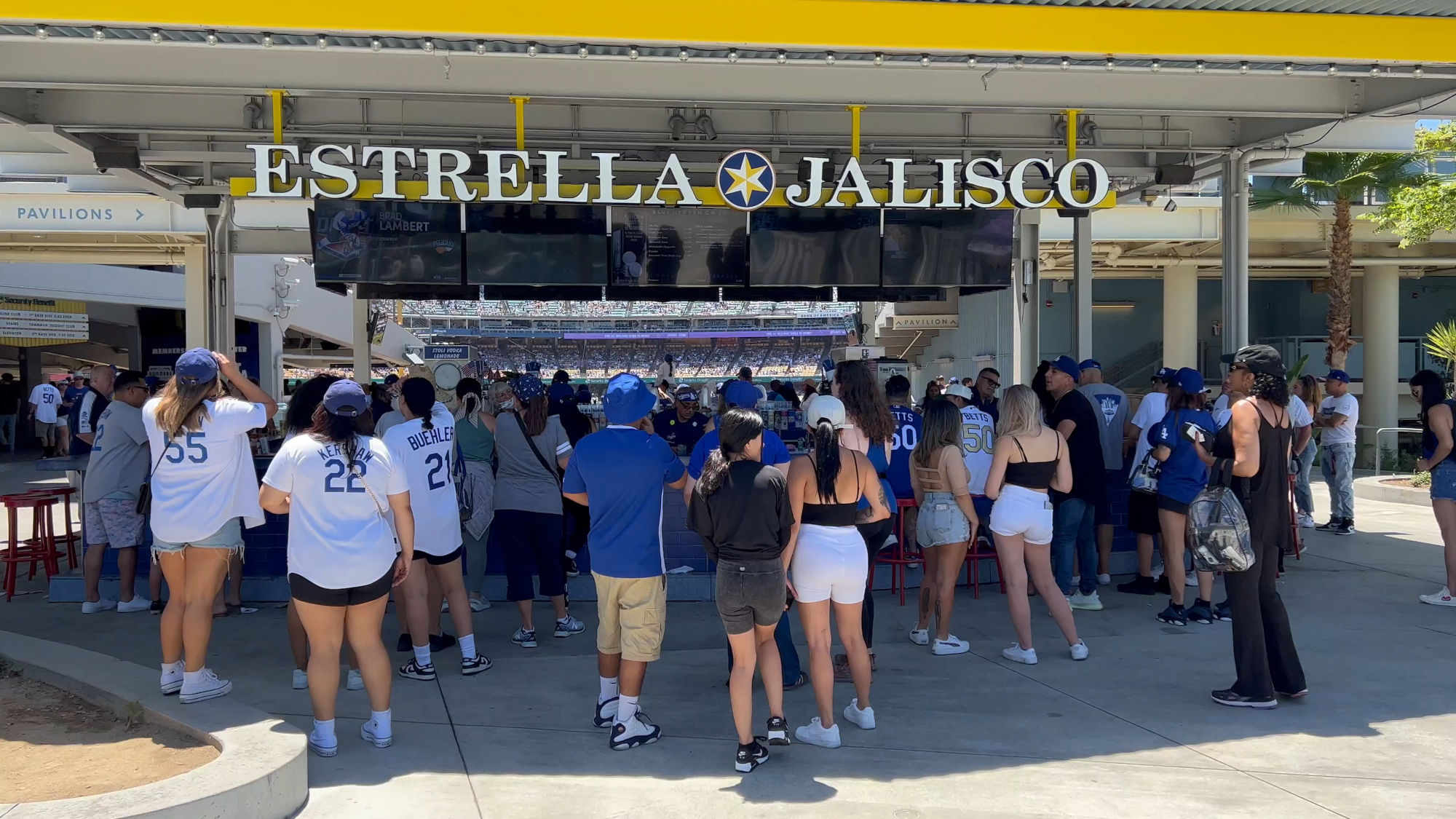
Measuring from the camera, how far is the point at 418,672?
613 centimetres

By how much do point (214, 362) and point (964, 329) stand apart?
16411 mm

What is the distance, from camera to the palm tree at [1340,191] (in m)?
17.3

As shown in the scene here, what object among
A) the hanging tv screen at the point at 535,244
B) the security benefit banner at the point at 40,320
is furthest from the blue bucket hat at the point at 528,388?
the security benefit banner at the point at 40,320

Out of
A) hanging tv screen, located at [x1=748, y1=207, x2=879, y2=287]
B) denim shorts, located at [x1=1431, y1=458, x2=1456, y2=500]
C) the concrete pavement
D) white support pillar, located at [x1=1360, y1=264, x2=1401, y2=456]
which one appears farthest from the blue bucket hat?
white support pillar, located at [x1=1360, y1=264, x2=1401, y2=456]

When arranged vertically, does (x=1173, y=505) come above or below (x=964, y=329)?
below

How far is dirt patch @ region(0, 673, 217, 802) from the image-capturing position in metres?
4.34

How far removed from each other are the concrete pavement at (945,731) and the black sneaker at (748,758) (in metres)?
0.04

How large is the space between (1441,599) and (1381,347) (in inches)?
762

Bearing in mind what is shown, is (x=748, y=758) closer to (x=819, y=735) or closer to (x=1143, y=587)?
(x=819, y=735)

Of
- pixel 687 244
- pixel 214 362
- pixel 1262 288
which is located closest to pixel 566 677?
pixel 214 362

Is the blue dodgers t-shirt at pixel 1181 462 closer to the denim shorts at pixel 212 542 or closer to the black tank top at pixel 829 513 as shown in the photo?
the black tank top at pixel 829 513

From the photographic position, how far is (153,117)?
8.34 m

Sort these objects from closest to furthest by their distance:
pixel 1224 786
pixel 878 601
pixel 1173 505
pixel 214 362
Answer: pixel 1224 786, pixel 214 362, pixel 1173 505, pixel 878 601

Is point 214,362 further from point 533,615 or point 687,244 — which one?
point 687,244
